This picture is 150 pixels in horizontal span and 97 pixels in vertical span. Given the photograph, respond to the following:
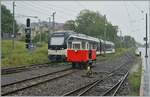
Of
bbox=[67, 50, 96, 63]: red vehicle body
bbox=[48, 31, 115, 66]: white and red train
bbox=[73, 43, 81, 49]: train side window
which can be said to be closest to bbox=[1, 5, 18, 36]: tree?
bbox=[48, 31, 115, 66]: white and red train

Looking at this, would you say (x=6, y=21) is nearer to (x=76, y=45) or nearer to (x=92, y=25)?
(x=92, y=25)

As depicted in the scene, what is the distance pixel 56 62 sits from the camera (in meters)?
32.3

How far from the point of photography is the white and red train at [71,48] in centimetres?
2462

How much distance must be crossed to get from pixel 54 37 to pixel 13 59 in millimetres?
4511

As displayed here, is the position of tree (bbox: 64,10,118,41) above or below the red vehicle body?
above

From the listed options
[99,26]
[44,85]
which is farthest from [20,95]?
[99,26]

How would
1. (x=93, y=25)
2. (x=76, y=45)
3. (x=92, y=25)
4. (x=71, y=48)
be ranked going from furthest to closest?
(x=92, y=25) < (x=93, y=25) < (x=71, y=48) < (x=76, y=45)

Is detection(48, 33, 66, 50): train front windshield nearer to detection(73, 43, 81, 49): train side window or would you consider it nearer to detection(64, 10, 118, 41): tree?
detection(73, 43, 81, 49): train side window

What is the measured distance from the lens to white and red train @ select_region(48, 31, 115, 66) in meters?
24.6

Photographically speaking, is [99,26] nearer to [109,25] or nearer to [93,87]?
[109,25]

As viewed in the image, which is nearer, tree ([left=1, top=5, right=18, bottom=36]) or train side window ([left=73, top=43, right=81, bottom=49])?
train side window ([left=73, top=43, right=81, bottom=49])

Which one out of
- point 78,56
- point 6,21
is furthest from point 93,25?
point 78,56

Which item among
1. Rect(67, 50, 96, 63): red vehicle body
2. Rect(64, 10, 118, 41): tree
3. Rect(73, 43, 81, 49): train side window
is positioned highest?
Rect(64, 10, 118, 41): tree

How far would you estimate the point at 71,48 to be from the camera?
1026 inches
